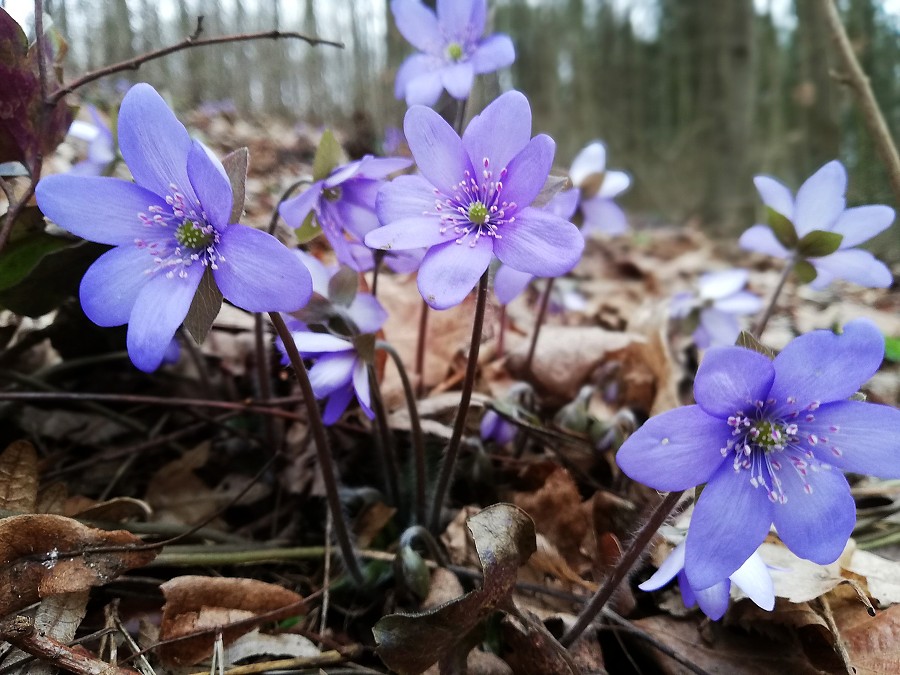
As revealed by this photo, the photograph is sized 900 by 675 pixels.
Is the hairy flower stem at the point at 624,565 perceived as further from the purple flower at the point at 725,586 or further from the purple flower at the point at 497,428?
the purple flower at the point at 497,428

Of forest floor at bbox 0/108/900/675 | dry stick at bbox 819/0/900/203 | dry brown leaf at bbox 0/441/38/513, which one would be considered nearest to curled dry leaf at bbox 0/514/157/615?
forest floor at bbox 0/108/900/675

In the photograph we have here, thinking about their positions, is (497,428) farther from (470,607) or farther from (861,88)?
(861,88)

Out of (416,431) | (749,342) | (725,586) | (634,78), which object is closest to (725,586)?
(725,586)

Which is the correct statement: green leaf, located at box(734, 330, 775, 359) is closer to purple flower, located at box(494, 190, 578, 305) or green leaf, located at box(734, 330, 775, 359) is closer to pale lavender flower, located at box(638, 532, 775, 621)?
pale lavender flower, located at box(638, 532, 775, 621)

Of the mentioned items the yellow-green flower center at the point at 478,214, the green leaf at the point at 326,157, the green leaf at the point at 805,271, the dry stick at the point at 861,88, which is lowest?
the green leaf at the point at 805,271

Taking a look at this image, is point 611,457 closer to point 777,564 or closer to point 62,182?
point 777,564

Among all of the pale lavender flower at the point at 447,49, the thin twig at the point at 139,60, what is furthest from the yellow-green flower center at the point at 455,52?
the thin twig at the point at 139,60
